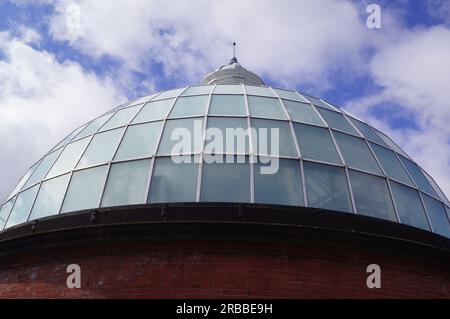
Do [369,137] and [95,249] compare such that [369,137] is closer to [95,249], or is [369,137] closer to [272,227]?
[272,227]

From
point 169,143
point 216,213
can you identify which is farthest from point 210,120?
point 216,213

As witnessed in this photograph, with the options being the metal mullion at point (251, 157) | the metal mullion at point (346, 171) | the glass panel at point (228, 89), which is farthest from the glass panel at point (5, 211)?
the metal mullion at point (346, 171)

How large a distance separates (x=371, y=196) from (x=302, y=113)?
8.76 feet

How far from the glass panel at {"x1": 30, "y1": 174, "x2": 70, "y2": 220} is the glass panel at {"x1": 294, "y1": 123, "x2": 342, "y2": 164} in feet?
15.1

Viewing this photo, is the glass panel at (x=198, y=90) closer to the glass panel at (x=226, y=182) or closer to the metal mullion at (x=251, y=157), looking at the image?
the metal mullion at (x=251, y=157)

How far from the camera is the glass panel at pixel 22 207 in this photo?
12.3 m

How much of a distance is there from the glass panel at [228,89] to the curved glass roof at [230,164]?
0.05 meters

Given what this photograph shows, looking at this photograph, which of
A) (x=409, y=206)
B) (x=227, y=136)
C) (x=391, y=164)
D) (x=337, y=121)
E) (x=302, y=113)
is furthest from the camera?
(x=337, y=121)

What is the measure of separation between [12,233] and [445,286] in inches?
303

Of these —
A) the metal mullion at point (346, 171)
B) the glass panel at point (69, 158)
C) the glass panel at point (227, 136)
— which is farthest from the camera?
the glass panel at point (69, 158)

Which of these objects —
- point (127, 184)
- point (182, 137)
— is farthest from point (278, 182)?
point (127, 184)

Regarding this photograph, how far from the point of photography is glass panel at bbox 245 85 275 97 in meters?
14.2

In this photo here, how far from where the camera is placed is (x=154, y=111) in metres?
13.4

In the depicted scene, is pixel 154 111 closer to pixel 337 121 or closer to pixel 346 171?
pixel 337 121
